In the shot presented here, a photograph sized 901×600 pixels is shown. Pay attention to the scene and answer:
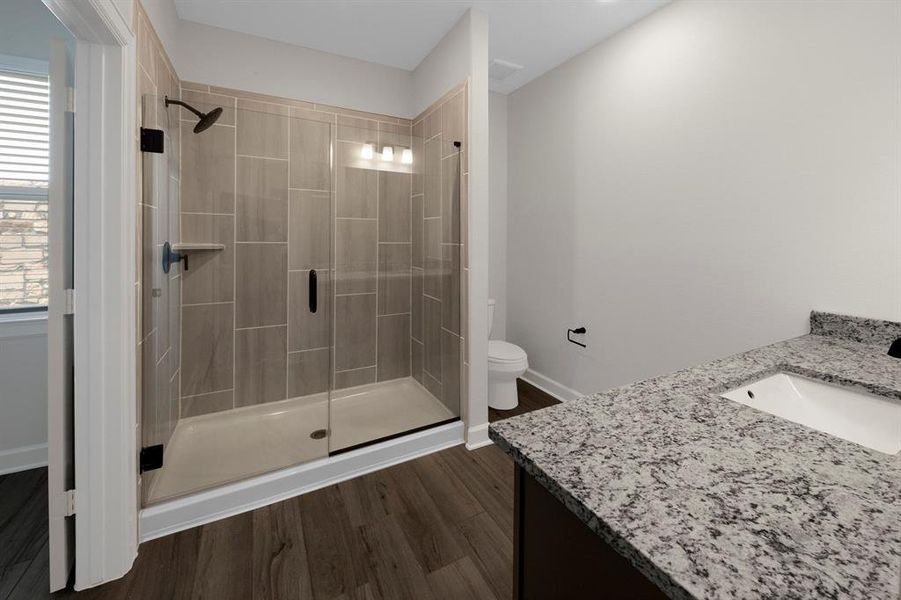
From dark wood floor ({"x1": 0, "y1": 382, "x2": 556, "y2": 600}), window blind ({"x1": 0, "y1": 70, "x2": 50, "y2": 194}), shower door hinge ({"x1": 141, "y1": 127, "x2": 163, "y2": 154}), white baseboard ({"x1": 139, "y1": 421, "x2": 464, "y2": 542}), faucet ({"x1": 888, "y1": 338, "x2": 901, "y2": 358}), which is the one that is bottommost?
dark wood floor ({"x1": 0, "y1": 382, "x2": 556, "y2": 600})

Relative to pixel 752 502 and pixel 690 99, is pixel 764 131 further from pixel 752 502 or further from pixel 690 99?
pixel 752 502

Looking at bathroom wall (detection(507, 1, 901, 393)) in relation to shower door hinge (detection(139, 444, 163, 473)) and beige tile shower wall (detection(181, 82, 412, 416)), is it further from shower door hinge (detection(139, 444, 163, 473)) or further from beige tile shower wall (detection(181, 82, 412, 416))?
shower door hinge (detection(139, 444, 163, 473))

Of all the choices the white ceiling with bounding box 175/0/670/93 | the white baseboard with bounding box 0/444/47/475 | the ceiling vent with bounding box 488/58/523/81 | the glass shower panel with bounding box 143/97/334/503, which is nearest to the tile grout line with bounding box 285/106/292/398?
the glass shower panel with bounding box 143/97/334/503

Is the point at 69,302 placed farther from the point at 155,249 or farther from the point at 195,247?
the point at 195,247

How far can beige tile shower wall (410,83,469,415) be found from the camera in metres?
2.36

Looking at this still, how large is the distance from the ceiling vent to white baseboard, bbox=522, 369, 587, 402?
A: 7.71 feet

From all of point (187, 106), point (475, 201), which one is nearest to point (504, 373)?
point (475, 201)

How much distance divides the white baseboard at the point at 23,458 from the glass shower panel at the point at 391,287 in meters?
1.48

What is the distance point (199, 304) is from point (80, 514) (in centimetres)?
118

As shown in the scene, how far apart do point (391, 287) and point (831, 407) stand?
230 centimetres

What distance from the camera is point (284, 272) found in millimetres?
2373

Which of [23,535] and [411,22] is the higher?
[411,22]

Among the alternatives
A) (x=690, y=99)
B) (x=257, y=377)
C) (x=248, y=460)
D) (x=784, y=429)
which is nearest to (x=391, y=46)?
(x=690, y=99)

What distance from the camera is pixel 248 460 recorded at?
6.49 ft
